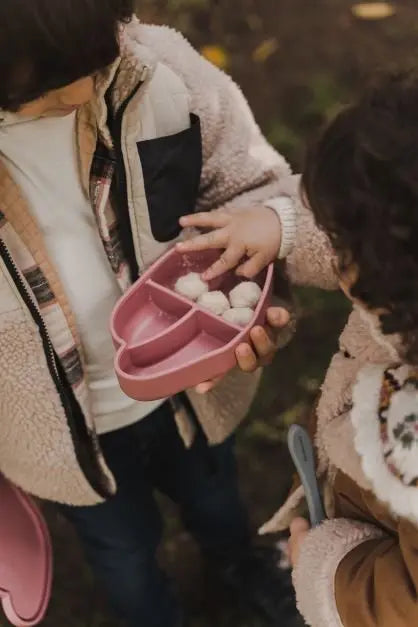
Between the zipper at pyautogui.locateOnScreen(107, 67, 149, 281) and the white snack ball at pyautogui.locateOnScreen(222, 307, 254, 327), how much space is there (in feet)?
0.37

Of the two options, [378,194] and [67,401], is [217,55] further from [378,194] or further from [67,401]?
[378,194]

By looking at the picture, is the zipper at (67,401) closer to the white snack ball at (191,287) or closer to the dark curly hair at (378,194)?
the white snack ball at (191,287)

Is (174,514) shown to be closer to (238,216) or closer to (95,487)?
(95,487)

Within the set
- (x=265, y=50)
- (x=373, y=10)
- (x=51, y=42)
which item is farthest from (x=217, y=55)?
(x=51, y=42)

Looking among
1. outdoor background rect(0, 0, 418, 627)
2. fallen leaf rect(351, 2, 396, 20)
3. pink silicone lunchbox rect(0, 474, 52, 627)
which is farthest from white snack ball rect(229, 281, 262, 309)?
fallen leaf rect(351, 2, 396, 20)

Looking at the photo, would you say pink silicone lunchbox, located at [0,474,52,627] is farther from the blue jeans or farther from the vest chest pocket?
the vest chest pocket

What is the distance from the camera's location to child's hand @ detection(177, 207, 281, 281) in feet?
2.63

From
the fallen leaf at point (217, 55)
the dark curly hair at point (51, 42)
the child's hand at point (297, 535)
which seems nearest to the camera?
the dark curly hair at point (51, 42)

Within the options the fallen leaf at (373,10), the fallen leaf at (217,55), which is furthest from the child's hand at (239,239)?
the fallen leaf at (373,10)

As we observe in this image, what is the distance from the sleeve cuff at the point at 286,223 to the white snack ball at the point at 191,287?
0.08m

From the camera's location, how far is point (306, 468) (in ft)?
2.73

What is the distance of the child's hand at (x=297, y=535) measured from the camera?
82 cm

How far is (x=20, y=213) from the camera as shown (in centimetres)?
73

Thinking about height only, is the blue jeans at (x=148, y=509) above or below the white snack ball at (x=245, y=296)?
below
